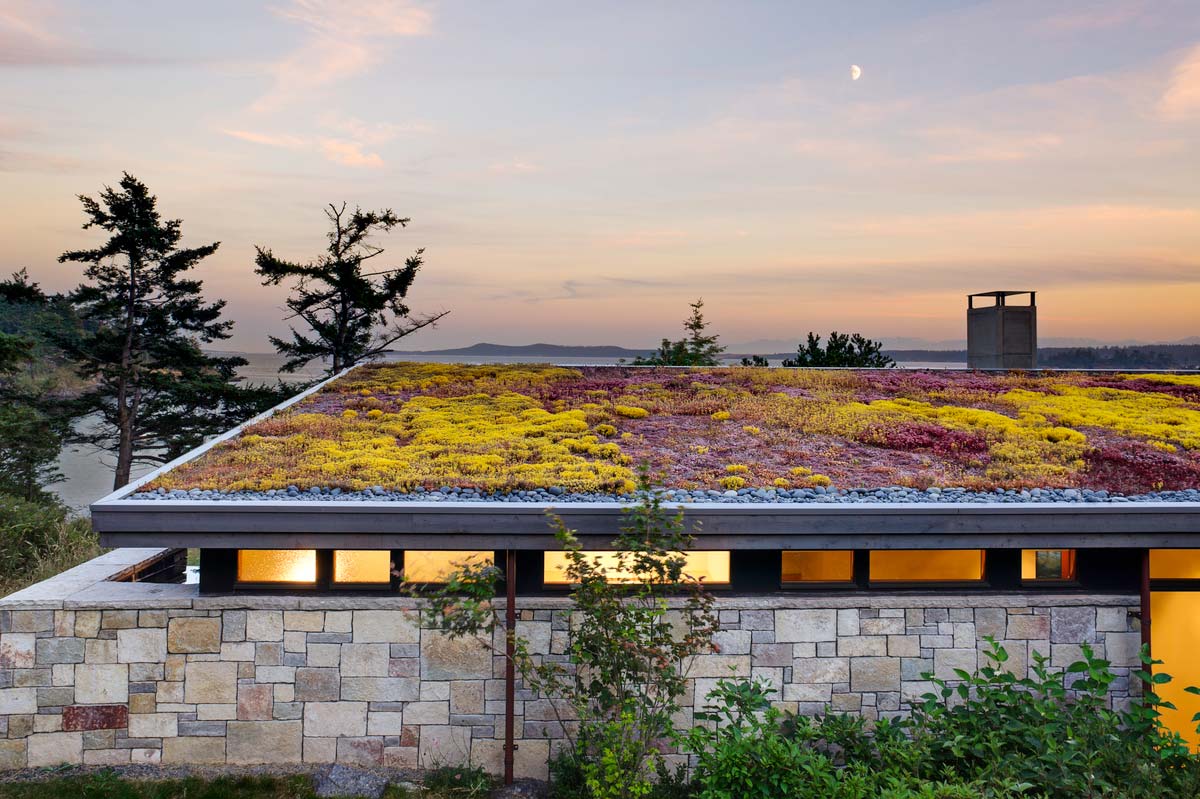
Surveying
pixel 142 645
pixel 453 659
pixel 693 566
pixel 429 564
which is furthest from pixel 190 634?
pixel 693 566

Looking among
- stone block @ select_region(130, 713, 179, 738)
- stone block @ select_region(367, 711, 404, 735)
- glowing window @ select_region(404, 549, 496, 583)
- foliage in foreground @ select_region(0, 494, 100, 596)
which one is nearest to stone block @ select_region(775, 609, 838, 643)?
glowing window @ select_region(404, 549, 496, 583)

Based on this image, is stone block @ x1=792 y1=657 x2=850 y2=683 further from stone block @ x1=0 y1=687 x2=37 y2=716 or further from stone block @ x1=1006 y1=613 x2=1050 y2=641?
stone block @ x1=0 y1=687 x2=37 y2=716

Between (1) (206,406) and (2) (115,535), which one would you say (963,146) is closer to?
(2) (115,535)

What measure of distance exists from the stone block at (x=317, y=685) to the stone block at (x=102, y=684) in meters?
1.40

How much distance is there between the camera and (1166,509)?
5457 millimetres

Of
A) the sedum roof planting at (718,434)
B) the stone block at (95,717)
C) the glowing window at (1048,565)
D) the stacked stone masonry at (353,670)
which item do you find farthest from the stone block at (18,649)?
the glowing window at (1048,565)

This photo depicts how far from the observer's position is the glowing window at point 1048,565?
6.07 m

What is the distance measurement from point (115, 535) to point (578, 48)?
11523 millimetres

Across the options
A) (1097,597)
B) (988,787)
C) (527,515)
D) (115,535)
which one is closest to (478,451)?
(527,515)

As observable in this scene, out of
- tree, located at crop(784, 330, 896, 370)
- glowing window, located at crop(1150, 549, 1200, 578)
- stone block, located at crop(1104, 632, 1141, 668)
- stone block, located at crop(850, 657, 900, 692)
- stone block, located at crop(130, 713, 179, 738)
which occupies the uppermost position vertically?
tree, located at crop(784, 330, 896, 370)

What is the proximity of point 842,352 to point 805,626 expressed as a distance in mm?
18571

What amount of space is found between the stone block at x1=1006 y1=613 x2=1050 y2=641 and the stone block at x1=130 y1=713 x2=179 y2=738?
7.00 meters

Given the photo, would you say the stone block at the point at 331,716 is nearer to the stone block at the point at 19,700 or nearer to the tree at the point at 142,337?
the stone block at the point at 19,700

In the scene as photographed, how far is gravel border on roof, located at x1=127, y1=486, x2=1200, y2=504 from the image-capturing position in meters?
5.54
